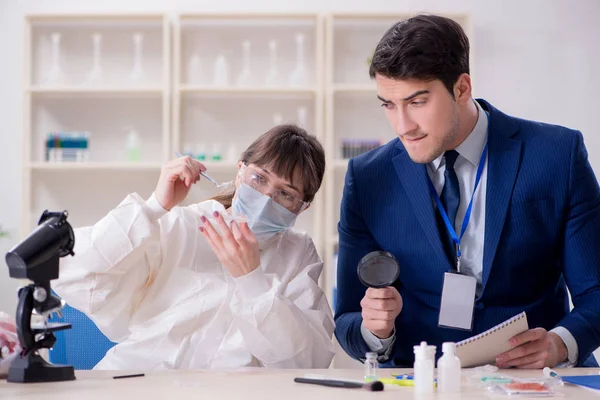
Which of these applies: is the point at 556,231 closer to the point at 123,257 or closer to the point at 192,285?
the point at 192,285

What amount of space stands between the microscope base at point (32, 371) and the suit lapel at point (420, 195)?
1.05 m

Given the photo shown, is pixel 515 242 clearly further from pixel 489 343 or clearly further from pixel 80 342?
pixel 80 342

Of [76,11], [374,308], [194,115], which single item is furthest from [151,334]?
[76,11]

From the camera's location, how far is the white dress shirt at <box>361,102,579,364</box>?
210 centimetres

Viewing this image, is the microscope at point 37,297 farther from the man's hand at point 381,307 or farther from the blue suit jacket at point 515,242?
the blue suit jacket at point 515,242

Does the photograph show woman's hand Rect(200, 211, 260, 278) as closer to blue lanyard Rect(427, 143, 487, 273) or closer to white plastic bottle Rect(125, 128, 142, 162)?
blue lanyard Rect(427, 143, 487, 273)

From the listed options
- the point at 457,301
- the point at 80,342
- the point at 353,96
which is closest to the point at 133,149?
the point at 353,96

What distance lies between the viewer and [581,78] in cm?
487

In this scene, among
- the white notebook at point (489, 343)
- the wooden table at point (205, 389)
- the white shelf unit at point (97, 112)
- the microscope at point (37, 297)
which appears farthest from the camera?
the white shelf unit at point (97, 112)

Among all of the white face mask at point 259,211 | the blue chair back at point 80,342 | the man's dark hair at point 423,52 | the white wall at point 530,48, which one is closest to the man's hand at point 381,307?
the white face mask at point 259,211

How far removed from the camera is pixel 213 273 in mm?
2193

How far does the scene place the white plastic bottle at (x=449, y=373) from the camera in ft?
4.79

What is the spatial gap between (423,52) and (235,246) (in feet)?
2.34

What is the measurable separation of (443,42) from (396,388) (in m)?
0.99
